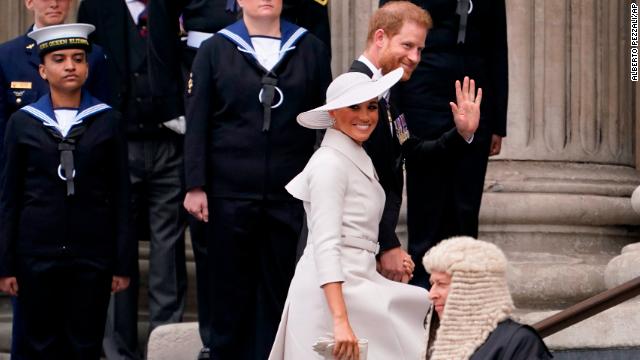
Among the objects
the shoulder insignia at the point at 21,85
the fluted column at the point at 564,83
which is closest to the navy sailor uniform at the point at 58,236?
the shoulder insignia at the point at 21,85

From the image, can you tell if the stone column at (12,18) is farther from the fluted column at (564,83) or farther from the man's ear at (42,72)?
the fluted column at (564,83)

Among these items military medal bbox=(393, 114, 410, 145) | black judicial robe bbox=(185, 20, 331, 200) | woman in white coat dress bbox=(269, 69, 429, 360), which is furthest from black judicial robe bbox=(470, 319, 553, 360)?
black judicial robe bbox=(185, 20, 331, 200)

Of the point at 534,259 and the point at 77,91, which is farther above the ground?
the point at 77,91

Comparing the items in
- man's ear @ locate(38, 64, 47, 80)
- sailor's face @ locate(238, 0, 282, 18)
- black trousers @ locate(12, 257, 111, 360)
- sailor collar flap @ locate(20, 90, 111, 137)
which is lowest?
black trousers @ locate(12, 257, 111, 360)

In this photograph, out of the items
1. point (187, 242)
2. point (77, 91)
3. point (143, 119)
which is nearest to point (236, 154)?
point (77, 91)

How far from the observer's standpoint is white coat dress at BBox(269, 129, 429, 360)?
25.5ft

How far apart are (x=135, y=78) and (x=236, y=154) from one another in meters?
2.07

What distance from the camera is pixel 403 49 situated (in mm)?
8656

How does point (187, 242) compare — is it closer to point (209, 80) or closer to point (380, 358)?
point (209, 80)

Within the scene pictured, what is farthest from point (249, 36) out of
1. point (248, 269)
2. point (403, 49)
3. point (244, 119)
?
point (248, 269)

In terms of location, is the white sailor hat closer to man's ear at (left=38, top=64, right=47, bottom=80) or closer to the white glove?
man's ear at (left=38, top=64, right=47, bottom=80)

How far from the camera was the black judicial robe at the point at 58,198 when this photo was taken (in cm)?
930

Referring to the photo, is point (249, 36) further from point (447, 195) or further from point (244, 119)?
point (447, 195)

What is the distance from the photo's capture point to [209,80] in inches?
357
